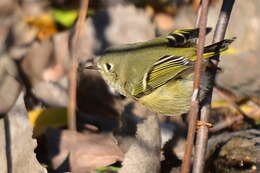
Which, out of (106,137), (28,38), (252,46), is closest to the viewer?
(106,137)

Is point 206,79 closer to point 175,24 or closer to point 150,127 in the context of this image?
point 150,127

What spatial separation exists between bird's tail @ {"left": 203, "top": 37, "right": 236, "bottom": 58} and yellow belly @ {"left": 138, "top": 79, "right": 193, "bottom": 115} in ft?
1.36

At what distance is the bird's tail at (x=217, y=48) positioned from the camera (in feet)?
8.40

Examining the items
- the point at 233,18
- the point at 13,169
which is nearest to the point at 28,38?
the point at 233,18

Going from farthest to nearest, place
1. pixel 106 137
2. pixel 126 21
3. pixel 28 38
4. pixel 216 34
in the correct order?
pixel 28 38 → pixel 126 21 → pixel 106 137 → pixel 216 34

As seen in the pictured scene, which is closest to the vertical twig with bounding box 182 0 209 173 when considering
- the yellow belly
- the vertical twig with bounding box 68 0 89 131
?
the yellow belly

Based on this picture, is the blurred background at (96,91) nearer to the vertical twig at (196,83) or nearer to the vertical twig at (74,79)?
the vertical twig at (74,79)

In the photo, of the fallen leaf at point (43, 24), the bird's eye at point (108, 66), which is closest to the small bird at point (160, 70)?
the bird's eye at point (108, 66)

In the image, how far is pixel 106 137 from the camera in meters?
3.44

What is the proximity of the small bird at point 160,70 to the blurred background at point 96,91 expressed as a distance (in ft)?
0.65

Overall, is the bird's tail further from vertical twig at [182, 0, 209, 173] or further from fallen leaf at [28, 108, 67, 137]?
fallen leaf at [28, 108, 67, 137]

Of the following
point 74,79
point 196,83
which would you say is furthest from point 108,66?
point 196,83

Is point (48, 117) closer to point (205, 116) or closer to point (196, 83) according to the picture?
point (205, 116)

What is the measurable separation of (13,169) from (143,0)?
2.79 metres
